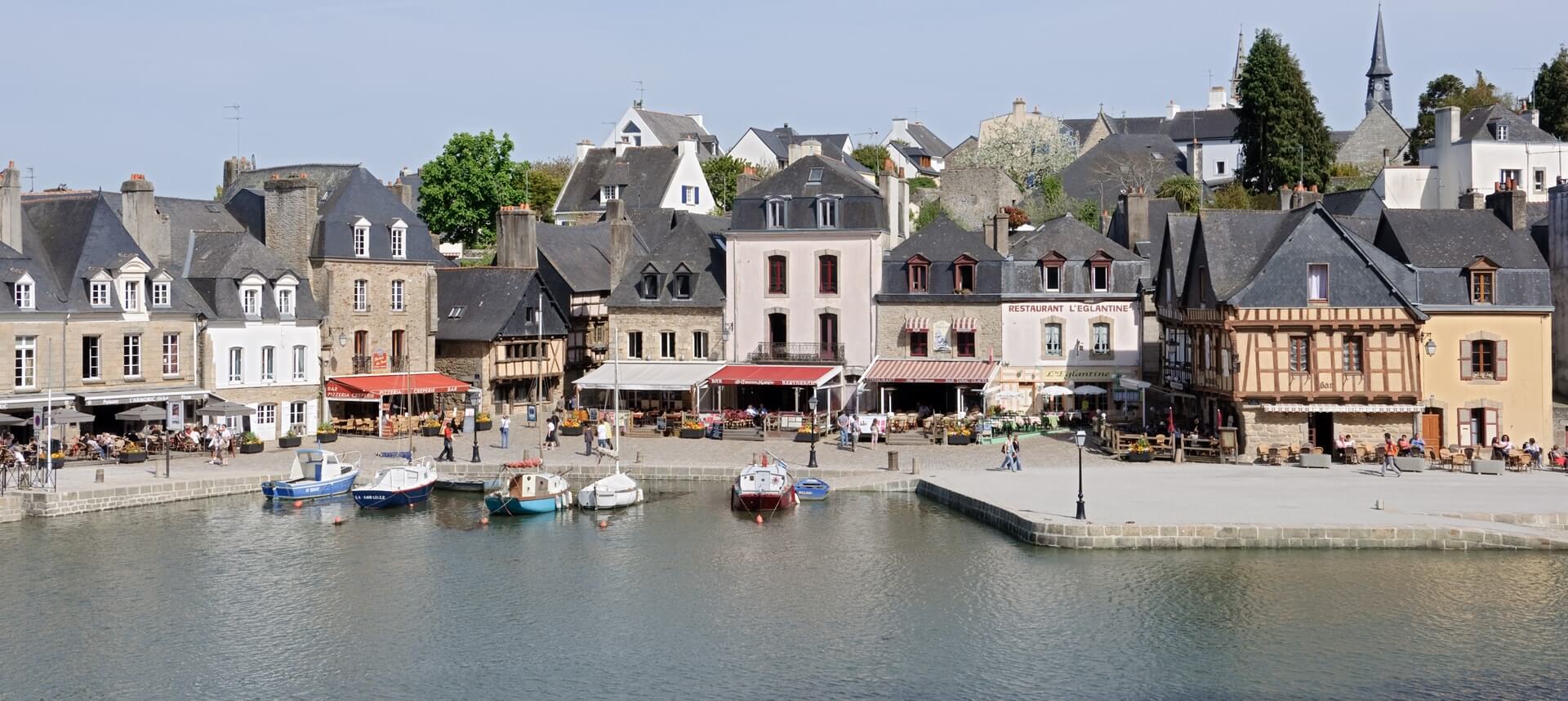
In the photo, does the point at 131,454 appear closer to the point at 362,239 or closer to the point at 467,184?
the point at 362,239

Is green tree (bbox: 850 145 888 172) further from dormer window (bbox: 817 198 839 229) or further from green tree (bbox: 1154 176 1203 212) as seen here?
dormer window (bbox: 817 198 839 229)

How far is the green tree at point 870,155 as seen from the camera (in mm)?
90250

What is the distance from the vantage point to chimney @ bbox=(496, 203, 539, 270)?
5550 cm

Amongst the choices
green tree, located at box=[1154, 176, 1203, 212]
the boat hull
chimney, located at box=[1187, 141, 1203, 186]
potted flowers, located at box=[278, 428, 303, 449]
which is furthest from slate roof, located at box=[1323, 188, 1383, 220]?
potted flowers, located at box=[278, 428, 303, 449]

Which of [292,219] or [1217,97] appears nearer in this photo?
[292,219]

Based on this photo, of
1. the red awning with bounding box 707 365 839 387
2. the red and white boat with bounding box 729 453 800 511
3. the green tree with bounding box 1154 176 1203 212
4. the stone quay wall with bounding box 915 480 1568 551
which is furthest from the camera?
the green tree with bounding box 1154 176 1203 212

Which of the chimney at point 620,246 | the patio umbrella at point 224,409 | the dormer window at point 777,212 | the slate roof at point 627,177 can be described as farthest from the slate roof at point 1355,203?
the patio umbrella at point 224,409

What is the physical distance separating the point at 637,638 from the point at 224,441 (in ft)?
71.6

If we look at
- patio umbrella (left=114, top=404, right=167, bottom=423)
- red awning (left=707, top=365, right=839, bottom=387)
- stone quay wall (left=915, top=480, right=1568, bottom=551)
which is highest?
red awning (left=707, top=365, right=839, bottom=387)

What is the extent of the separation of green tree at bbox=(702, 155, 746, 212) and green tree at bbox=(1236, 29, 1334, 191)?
24736mm

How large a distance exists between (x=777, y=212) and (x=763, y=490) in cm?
1553

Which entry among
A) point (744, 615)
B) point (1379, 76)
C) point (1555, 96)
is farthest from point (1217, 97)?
point (744, 615)

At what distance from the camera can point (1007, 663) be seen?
24797 mm

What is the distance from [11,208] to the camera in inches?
1708
